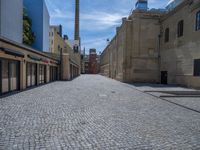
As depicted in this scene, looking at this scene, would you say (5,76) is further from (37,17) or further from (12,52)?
(37,17)

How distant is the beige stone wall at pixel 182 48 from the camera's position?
22.2 metres

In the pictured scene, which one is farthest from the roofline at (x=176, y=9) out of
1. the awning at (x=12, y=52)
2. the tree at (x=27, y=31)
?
the tree at (x=27, y=31)

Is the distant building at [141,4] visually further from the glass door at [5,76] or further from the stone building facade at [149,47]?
the glass door at [5,76]

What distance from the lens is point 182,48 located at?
24609 millimetres

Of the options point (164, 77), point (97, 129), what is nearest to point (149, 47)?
point (164, 77)

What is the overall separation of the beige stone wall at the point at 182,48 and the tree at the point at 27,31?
20783mm

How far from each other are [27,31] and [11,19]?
984cm

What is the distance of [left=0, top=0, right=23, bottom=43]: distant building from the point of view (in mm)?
24078

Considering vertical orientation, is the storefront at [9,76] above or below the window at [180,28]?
below

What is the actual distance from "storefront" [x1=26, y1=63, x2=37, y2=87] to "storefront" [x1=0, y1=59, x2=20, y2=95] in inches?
93.9

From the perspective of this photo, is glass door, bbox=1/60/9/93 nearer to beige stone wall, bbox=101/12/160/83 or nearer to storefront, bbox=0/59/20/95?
storefront, bbox=0/59/20/95

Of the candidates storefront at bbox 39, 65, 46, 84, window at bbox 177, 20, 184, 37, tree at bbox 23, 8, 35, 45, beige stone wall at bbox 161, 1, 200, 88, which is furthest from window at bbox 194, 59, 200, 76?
tree at bbox 23, 8, 35, 45

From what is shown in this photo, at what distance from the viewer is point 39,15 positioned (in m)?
38.6

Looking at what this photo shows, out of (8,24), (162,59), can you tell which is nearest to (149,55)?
(162,59)
